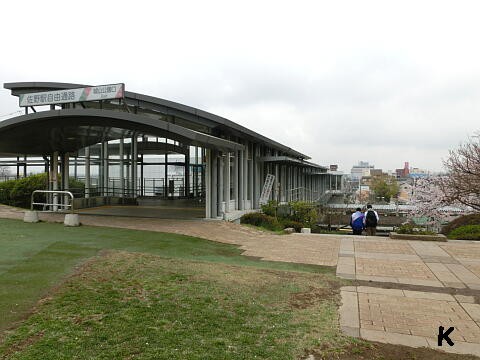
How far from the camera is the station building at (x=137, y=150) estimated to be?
44.6 ft

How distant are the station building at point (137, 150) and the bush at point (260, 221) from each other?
52cm

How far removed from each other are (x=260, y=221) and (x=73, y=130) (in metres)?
8.35

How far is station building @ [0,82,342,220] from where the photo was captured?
44.6ft

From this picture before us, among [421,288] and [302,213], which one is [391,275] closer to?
[421,288]

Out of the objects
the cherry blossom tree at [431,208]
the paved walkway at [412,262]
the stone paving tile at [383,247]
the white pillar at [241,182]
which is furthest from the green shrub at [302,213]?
the cherry blossom tree at [431,208]

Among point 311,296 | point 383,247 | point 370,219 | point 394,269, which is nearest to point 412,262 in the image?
point 394,269

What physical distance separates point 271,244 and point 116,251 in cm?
440

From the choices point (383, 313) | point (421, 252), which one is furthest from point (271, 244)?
point (383, 313)

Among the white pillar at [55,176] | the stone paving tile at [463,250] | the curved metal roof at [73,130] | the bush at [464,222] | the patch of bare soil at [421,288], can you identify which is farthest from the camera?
the white pillar at [55,176]

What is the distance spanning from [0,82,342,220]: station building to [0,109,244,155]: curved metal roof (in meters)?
0.03

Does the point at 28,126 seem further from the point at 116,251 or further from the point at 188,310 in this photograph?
the point at 188,310

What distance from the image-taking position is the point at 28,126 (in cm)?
1377

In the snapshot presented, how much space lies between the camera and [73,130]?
14.7 meters

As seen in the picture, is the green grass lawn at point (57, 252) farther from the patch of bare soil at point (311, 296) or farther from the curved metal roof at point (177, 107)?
the curved metal roof at point (177, 107)
